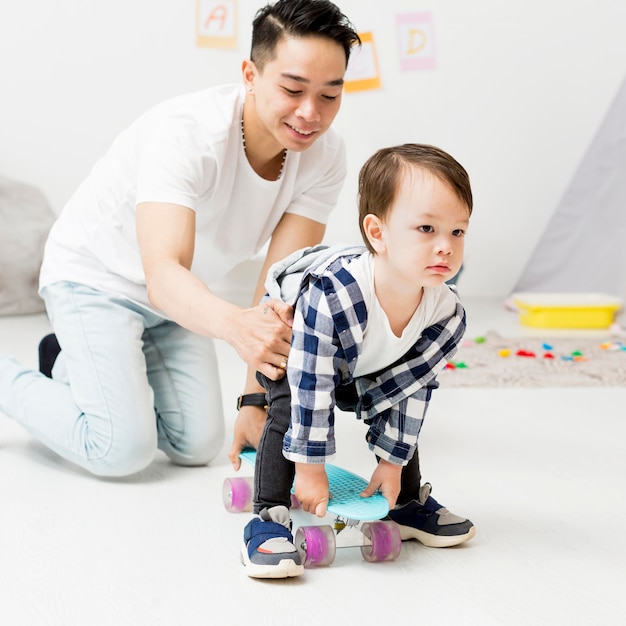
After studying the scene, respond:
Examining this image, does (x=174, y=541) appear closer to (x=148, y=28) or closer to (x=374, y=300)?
(x=374, y=300)

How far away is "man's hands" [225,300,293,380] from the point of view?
120 cm

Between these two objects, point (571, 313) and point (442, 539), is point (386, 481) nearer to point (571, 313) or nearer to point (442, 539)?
point (442, 539)

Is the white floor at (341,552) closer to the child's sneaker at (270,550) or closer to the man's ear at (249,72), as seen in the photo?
the child's sneaker at (270,550)

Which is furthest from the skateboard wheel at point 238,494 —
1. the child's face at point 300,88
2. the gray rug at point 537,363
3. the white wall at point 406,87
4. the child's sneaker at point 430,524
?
the white wall at point 406,87

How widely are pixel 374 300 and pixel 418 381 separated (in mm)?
133

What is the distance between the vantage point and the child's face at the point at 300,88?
1.37 m

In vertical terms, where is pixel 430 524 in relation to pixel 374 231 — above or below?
below

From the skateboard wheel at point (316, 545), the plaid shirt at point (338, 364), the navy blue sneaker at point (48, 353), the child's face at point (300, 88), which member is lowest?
the navy blue sneaker at point (48, 353)

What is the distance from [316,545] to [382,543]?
3.7 inches

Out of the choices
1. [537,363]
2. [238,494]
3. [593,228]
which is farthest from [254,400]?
[593,228]

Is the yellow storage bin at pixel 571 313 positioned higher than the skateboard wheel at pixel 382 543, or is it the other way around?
the skateboard wheel at pixel 382 543

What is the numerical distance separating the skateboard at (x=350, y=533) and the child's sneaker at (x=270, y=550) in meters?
0.03

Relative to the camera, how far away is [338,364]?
1194 millimetres

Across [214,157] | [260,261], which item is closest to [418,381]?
[214,157]
